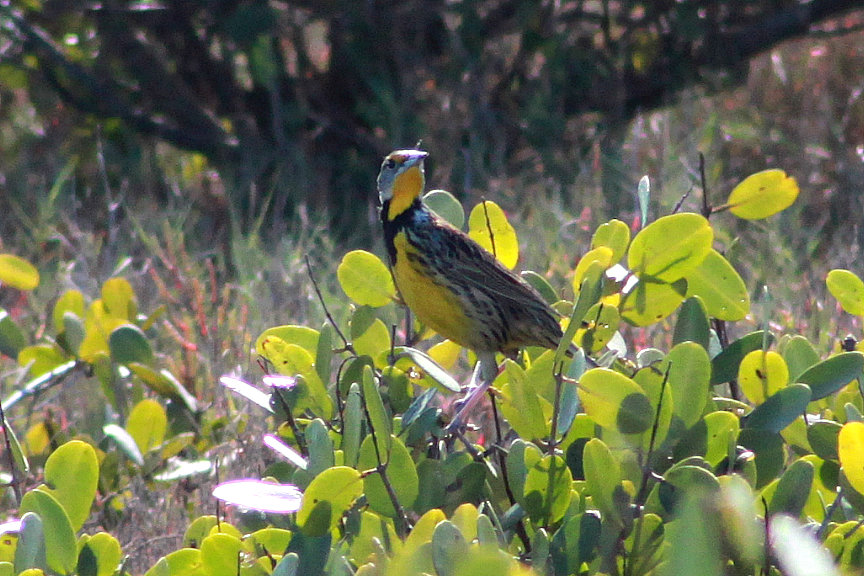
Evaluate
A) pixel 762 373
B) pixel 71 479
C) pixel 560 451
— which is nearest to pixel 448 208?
pixel 560 451

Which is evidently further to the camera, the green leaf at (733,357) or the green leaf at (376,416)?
the green leaf at (733,357)

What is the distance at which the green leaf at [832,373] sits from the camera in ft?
7.07

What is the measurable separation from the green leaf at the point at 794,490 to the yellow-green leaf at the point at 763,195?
70 centimetres

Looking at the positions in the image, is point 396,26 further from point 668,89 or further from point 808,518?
point 808,518

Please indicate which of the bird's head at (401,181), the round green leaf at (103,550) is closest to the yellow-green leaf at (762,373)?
the round green leaf at (103,550)

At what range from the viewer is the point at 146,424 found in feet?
11.0

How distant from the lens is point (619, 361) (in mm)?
2432

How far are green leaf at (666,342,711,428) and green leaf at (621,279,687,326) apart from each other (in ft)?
1.42

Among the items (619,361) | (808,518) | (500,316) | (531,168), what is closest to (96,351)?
(500,316)

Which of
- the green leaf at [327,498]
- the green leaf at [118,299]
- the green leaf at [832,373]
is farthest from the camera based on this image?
the green leaf at [118,299]

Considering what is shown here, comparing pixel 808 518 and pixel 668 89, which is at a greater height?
pixel 808 518

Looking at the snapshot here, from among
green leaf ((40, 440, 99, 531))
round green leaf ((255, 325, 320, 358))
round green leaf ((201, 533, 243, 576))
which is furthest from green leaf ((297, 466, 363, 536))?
round green leaf ((255, 325, 320, 358))

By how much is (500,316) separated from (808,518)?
1059mm

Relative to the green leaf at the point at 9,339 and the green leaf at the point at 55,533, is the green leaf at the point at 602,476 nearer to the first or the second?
the green leaf at the point at 55,533
